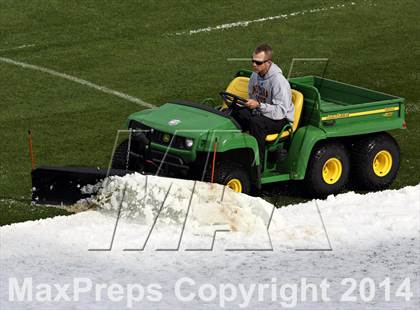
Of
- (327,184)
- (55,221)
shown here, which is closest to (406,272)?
(327,184)

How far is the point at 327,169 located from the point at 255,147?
1.34m

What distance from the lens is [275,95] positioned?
1438 centimetres

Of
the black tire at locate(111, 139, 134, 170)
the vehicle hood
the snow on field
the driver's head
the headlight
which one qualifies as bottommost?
the snow on field

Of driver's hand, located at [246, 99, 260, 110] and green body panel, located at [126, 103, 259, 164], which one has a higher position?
driver's hand, located at [246, 99, 260, 110]

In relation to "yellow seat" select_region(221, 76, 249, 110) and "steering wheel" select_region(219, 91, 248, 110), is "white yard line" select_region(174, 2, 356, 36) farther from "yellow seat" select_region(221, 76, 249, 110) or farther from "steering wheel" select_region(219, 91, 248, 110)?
"steering wheel" select_region(219, 91, 248, 110)

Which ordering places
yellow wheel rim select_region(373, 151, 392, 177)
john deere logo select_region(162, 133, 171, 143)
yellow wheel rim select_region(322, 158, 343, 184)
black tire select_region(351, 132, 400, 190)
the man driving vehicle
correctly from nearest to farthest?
john deere logo select_region(162, 133, 171, 143)
the man driving vehicle
yellow wheel rim select_region(322, 158, 343, 184)
black tire select_region(351, 132, 400, 190)
yellow wheel rim select_region(373, 151, 392, 177)

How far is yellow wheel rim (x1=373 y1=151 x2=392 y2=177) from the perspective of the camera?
→ 15.2 m

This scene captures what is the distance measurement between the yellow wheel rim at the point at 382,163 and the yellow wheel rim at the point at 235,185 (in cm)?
212

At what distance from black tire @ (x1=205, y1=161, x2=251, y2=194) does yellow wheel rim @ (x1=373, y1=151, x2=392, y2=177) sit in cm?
200

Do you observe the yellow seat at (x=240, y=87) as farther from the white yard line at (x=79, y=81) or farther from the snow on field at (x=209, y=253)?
the white yard line at (x=79, y=81)

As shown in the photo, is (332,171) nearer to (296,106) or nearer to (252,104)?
(296,106)

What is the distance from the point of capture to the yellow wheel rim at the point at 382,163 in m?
15.2

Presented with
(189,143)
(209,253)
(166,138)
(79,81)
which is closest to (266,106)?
(189,143)

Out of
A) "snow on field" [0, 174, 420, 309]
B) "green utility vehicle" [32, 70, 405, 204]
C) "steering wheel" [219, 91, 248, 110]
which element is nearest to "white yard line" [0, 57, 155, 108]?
"green utility vehicle" [32, 70, 405, 204]
